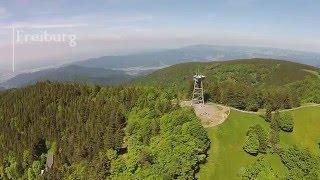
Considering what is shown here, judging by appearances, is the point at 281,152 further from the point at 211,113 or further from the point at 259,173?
the point at 211,113

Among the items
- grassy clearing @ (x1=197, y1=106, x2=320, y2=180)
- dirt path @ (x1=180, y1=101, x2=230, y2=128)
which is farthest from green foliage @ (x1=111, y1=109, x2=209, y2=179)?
dirt path @ (x1=180, y1=101, x2=230, y2=128)

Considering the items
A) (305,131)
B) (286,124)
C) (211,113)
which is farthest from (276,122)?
(211,113)

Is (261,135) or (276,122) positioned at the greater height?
(276,122)

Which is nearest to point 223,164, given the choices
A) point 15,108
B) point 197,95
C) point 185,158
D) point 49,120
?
point 185,158

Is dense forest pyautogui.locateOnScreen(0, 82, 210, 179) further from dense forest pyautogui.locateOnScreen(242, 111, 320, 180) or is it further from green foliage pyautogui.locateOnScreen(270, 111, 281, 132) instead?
green foliage pyautogui.locateOnScreen(270, 111, 281, 132)

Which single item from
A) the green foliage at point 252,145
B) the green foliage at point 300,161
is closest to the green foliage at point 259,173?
the green foliage at point 300,161

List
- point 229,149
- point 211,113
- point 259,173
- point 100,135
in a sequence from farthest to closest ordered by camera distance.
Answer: point 211,113, point 100,135, point 229,149, point 259,173

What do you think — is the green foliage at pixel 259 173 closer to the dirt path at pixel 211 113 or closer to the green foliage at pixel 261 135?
the green foliage at pixel 261 135
